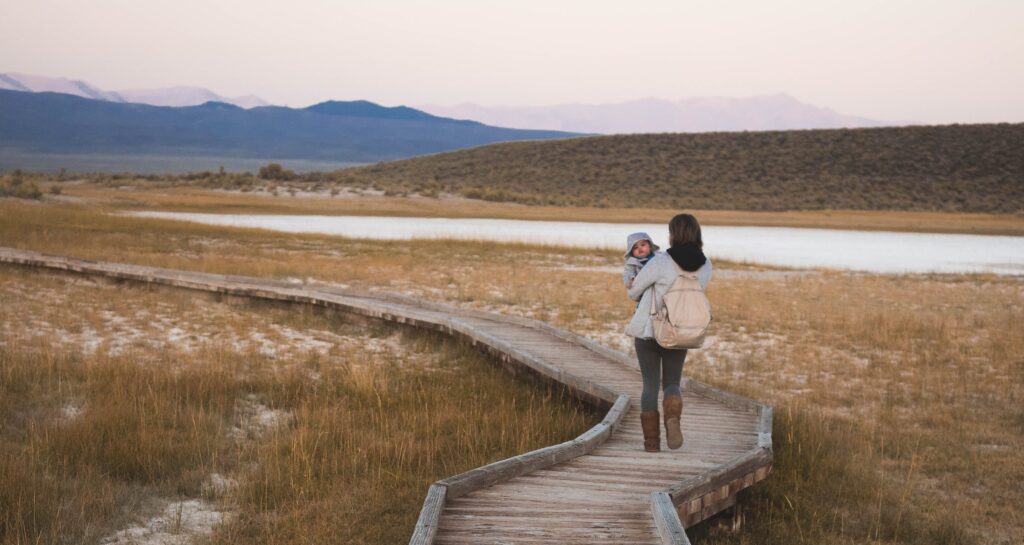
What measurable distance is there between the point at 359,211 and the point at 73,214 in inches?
558

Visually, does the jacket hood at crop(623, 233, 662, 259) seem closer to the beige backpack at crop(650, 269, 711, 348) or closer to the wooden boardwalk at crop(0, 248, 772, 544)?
the beige backpack at crop(650, 269, 711, 348)

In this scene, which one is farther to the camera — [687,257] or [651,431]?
[651,431]

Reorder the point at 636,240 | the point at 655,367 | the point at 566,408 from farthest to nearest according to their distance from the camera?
the point at 566,408 < the point at 655,367 < the point at 636,240

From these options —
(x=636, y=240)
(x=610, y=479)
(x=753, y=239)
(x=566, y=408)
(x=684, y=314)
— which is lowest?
(x=566, y=408)

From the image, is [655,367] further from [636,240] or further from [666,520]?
[666,520]

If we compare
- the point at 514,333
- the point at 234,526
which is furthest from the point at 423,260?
the point at 234,526

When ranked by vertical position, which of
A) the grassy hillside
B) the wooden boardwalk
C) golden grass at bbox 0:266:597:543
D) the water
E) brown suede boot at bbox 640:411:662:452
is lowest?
golden grass at bbox 0:266:597:543

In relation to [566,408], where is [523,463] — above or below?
above

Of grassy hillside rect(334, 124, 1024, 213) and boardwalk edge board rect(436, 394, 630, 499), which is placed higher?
grassy hillside rect(334, 124, 1024, 213)

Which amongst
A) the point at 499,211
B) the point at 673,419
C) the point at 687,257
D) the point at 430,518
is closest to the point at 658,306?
the point at 687,257

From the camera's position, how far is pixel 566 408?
892 cm

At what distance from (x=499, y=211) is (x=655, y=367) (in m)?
39.3

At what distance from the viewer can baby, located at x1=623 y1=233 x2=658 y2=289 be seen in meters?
6.36

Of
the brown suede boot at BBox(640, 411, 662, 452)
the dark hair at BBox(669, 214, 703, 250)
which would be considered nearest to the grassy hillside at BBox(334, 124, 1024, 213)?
the brown suede boot at BBox(640, 411, 662, 452)
